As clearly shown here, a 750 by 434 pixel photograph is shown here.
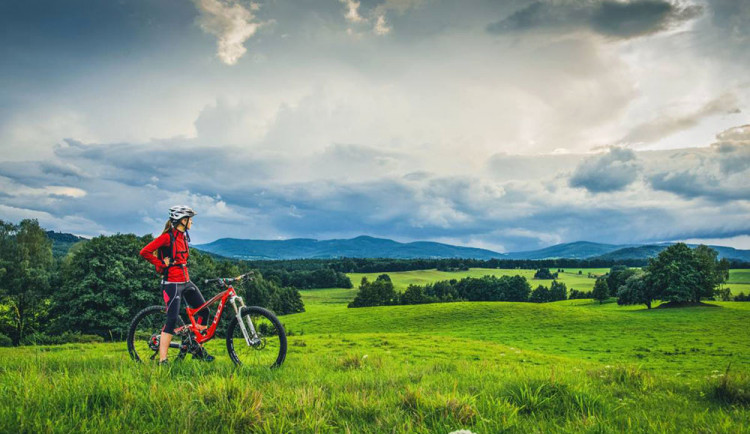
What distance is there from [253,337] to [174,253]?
2503mm

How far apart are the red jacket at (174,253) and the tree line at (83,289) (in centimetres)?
1940

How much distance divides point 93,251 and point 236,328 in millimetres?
39893

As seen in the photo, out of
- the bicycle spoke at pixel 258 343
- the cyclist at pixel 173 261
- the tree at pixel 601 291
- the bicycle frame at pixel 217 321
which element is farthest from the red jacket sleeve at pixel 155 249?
the tree at pixel 601 291

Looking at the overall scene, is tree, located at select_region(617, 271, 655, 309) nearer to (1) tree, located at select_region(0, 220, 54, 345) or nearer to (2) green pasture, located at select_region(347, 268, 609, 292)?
(2) green pasture, located at select_region(347, 268, 609, 292)

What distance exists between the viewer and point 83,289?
36938mm

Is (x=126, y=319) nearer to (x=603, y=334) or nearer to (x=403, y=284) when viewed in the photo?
(x=603, y=334)

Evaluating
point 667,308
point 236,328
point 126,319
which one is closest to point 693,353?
point 667,308

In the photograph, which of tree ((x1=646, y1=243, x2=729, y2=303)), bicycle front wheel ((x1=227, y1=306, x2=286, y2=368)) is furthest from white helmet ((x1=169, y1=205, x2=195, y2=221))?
tree ((x1=646, y1=243, x2=729, y2=303))

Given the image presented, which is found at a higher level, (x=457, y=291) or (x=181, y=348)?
(x=181, y=348)

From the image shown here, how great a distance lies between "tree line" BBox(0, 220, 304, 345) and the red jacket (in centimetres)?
1940

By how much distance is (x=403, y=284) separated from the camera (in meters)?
146

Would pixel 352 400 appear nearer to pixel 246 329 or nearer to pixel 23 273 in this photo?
pixel 246 329

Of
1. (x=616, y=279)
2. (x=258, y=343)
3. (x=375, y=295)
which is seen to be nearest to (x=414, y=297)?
(x=375, y=295)

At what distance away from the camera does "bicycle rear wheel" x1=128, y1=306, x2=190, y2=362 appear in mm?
8555
